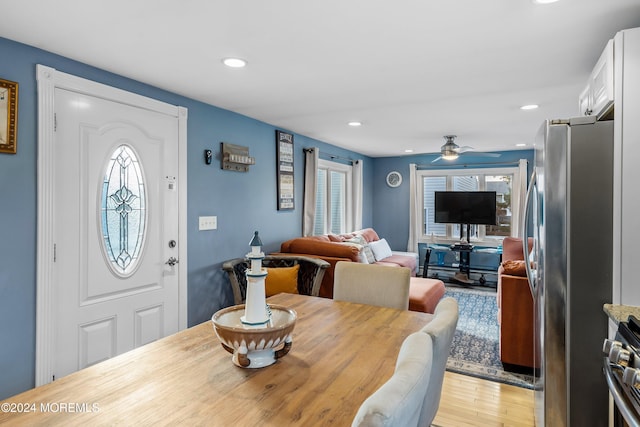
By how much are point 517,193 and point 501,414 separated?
4599 millimetres

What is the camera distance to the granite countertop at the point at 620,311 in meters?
1.43

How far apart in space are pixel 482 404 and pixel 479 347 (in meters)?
1.07

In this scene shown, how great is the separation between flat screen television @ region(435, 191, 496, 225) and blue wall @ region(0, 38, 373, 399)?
209 centimetres

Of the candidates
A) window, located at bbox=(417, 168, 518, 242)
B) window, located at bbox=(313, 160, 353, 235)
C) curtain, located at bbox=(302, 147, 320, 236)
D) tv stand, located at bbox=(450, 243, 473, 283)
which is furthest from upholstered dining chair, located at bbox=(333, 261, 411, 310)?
window, located at bbox=(417, 168, 518, 242)

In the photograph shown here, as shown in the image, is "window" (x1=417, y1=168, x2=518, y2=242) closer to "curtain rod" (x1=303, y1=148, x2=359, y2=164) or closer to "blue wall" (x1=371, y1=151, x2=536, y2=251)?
"blue wall" (x1=371, y1=151, x2=536, y2=251)

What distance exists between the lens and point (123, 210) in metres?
2.62

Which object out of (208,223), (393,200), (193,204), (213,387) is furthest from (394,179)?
(213,387)

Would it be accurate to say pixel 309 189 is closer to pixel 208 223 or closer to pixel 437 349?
pixel 208 223

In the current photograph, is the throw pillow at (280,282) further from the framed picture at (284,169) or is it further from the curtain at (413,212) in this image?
the curtain at (413,212)

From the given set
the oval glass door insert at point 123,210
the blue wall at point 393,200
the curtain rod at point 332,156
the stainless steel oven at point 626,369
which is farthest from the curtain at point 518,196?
the oval glass door insert at point 123,210

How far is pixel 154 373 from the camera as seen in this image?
1.28 metres

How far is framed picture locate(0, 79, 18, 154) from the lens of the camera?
76.8 inches

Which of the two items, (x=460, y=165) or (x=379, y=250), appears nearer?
(x=379, y=250)

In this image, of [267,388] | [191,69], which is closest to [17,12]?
[191,69]
